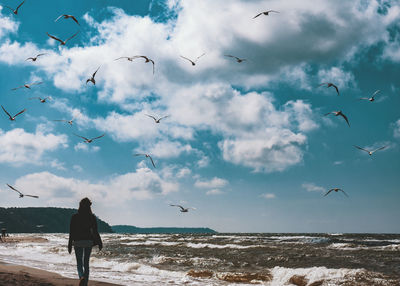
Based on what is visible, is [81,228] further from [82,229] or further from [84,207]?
[84,207]

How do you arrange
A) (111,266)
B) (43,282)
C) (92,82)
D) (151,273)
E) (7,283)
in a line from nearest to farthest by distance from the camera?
(7,283) < (43,282) < (92,82) < (151,273) < (111,266)

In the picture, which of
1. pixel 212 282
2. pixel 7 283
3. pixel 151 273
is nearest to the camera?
pixel 7 283

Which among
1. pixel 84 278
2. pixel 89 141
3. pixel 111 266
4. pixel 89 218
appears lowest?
pixel 111 266

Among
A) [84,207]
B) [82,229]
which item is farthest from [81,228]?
[84,207]

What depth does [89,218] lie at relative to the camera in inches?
333

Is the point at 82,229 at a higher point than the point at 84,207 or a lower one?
lower

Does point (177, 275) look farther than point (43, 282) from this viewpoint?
Yes

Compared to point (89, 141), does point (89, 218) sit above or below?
below

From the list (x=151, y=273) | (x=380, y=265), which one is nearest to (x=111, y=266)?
(x=151, y=273)

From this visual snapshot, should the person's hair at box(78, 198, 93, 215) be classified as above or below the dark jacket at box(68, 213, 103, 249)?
above

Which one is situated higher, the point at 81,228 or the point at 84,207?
the point at 84,207

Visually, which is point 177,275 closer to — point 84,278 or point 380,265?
point 84,278

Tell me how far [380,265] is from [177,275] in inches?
475

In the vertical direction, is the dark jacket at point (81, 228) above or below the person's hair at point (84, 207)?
below
